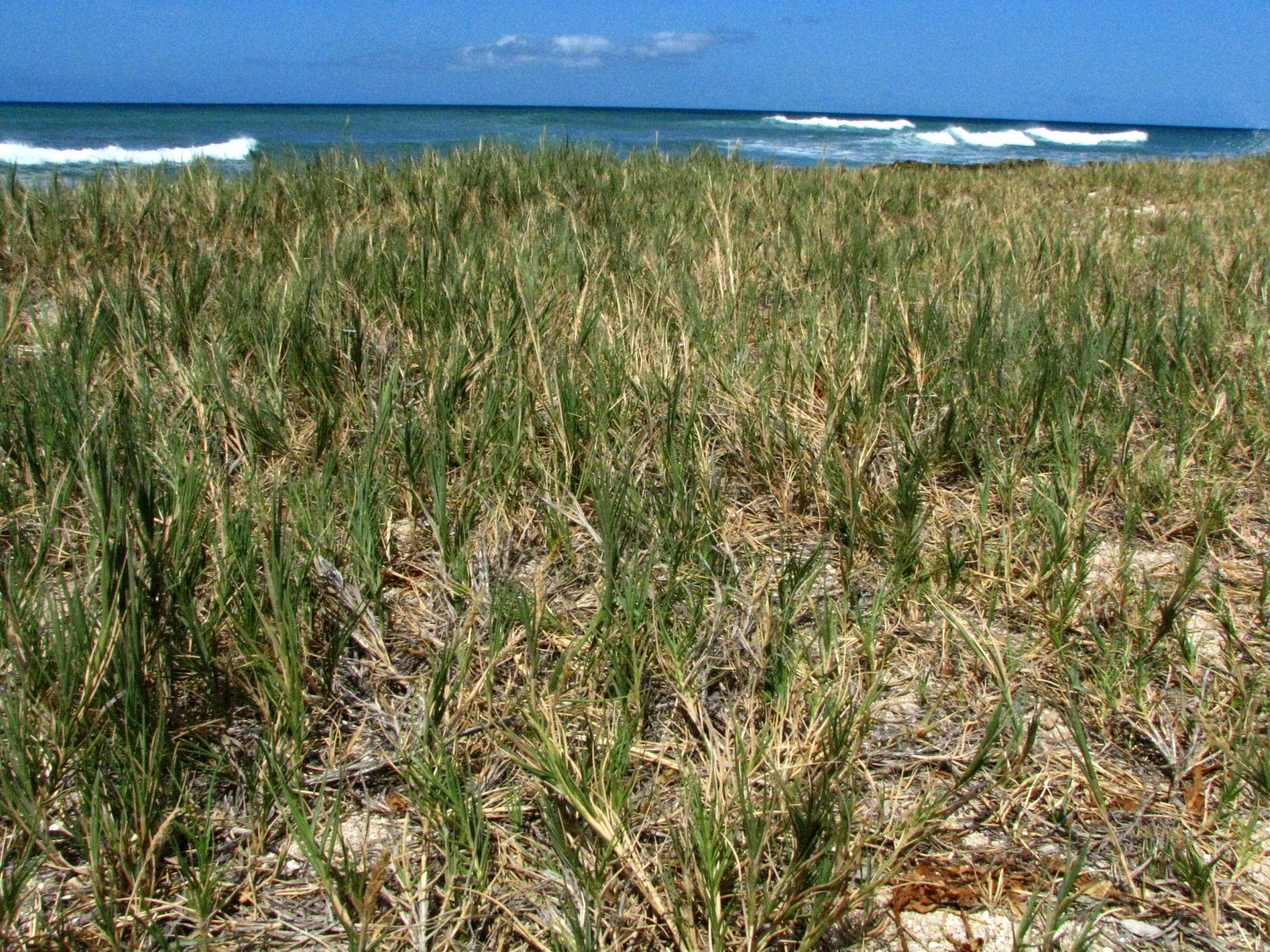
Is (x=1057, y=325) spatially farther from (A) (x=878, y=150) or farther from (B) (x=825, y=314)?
(A) (x=878, y=150)

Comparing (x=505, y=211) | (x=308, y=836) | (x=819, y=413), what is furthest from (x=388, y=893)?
(x=505, y=211)

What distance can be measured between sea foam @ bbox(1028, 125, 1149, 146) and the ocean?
0.22 m

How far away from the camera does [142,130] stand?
82.7 feet

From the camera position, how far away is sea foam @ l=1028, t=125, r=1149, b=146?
1710 inches

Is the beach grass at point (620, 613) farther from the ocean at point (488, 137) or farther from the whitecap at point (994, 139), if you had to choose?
the whitecap at point (994, 139)

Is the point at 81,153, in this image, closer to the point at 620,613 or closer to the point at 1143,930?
the point at 620,613

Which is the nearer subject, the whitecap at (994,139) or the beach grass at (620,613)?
the beach grass at (620,613)

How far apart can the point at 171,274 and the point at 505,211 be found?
1.81 metres

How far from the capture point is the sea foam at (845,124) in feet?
151

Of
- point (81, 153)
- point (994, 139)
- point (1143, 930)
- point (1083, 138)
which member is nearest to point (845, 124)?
point (994, 139)

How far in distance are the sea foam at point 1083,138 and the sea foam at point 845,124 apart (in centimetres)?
684

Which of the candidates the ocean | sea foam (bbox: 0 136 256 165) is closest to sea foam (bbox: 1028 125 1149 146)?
the ocean

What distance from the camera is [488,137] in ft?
21.0

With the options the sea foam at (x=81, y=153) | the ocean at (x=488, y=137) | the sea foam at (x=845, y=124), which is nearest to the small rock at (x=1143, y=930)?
the ocean at (x=488, y=137)
